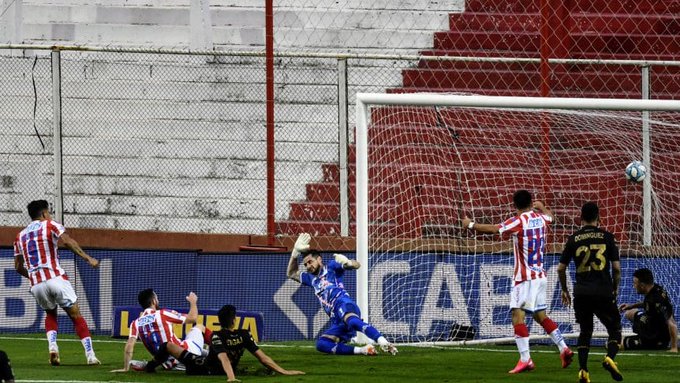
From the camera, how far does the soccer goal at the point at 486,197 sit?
1828 cm

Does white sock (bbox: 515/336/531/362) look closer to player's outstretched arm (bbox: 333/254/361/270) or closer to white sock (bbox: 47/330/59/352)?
player's outstretched arm (bbox: 333/254/361/270)

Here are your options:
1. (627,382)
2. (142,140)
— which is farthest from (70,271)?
(627,382)

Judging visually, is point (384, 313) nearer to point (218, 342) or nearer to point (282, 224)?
point (282, 224)

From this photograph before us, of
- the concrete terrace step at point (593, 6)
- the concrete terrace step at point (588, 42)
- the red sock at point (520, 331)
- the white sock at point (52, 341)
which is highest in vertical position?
the concrete terrace step at point (593, 6)

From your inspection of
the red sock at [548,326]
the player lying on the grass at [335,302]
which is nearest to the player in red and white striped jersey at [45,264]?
the player lying on the grass at [335,302]

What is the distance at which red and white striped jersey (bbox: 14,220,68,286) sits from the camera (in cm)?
1599

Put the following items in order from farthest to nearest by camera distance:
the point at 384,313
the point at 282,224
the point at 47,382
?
the point at 282,224
the point at 384,313
the point at 47,382

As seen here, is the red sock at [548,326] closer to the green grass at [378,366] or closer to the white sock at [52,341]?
the green grass at [378,366]

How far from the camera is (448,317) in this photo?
18266mm

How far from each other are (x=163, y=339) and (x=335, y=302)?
2194mm

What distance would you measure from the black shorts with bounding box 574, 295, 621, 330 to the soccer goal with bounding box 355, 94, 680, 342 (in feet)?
13.8

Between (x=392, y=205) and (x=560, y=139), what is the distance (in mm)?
2244

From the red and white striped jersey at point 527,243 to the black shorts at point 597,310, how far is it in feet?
5.24

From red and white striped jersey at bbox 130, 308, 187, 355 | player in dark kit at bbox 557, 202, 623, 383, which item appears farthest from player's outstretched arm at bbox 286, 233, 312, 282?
player in dark kit at bbox 557, 202, 623, 383
